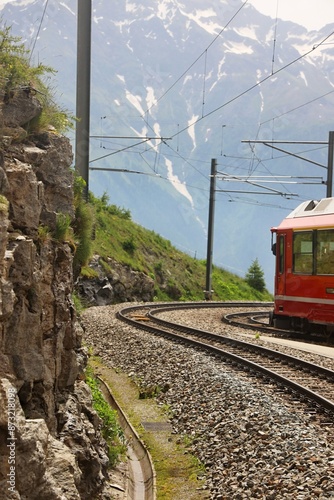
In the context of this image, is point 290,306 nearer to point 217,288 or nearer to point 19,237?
point 19,237

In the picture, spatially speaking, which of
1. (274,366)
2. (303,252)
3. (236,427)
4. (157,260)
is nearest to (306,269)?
(303,252)

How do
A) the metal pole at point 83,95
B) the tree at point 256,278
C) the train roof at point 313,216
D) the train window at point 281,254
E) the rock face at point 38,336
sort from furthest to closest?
the tree at point 256,278 → the train window at point 281,254 → the train roof at point 313,216 → the metal pole at point 83,95 → the rock face at point 38,336

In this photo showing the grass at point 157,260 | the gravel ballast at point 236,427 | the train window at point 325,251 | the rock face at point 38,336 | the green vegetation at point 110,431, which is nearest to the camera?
the rock face at point 38,336

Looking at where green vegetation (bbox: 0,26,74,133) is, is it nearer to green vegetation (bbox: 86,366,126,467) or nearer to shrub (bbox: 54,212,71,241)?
shrub (bbox: 54,212,71,241)

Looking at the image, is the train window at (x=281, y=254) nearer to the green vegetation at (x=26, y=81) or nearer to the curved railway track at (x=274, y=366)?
the curved railway track at (x=274, y=366)

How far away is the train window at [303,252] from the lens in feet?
66.4

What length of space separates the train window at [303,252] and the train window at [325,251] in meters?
0.38

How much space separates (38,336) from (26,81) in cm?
281

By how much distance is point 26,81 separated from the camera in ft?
26.9

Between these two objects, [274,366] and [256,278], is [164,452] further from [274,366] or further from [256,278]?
[256,278]

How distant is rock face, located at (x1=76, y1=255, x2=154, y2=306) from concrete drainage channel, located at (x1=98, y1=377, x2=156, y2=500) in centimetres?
1643

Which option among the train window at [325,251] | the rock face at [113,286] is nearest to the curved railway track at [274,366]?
the train window at [325,251]

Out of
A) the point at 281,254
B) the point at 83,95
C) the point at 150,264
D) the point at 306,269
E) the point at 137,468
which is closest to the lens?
the point at 137,468

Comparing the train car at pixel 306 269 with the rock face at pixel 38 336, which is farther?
the train car at pixel 306 269
